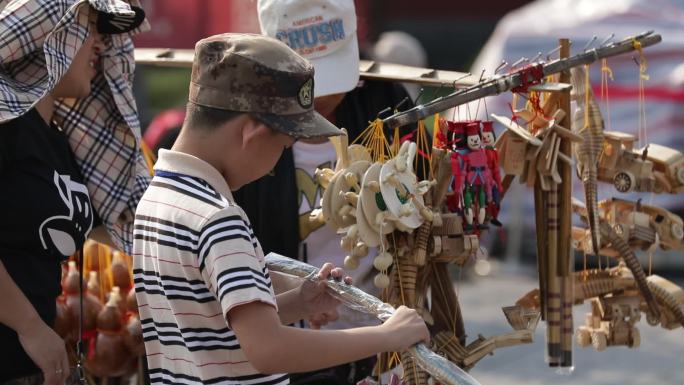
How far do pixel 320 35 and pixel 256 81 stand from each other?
102cm

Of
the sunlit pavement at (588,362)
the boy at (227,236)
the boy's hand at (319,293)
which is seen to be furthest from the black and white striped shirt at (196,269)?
the sunlit pavement at (588,362)

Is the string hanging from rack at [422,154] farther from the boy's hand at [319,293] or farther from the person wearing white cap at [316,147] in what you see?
the boy's hand at [319,293]

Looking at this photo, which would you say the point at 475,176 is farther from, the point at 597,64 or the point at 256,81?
the point at 597,64

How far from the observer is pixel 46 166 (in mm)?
2367

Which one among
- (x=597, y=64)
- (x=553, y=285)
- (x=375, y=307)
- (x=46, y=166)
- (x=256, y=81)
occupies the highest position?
(x=256, y=81)

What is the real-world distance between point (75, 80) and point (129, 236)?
44 cm

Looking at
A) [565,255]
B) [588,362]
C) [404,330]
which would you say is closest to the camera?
[404,330]

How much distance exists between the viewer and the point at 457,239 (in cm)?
239

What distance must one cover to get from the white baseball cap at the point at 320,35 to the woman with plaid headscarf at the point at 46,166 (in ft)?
1.09

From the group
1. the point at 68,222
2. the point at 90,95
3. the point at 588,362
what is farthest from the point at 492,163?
the point at 588,362

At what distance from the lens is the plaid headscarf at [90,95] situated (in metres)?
2.37

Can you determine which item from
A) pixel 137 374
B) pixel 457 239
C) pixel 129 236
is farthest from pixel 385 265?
pixel 137 374

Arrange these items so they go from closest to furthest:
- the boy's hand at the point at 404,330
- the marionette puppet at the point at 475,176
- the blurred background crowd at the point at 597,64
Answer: the boy's hand at the point at 404,330
the marionette puppet at the point at 475,176
the blurred background crowd at the point at 597,64

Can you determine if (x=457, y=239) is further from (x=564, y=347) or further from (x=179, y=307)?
(x=179, y=307)
